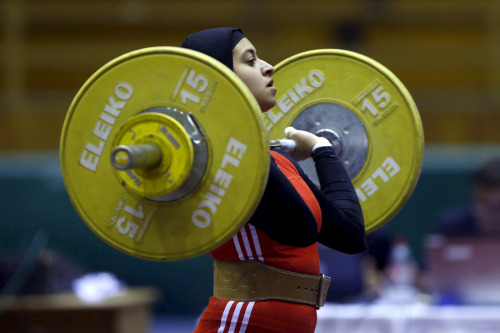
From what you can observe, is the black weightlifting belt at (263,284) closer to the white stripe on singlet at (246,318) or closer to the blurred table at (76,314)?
the white stripe on singlet at (246,318)

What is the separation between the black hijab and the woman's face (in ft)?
0.05

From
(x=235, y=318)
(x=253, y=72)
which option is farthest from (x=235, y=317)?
(x=253, y=72)

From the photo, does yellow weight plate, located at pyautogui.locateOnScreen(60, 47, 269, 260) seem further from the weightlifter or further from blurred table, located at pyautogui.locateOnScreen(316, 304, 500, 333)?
blurred table, located at pyautogui.locateOnScreen(316, 304, 500, 333)

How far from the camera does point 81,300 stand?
3.90 meters

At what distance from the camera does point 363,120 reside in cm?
180

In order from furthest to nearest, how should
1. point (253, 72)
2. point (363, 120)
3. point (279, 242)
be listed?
point (363, 120) < point (253, 72) < point (279, 242)

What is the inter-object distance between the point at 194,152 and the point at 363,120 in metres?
0.57

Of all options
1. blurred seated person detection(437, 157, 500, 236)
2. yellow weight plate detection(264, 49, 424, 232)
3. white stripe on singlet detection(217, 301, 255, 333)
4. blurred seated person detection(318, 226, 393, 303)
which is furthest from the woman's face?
blurred seated person detection(318, 226, 393, 303)

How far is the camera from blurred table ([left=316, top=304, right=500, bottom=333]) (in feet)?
10.0

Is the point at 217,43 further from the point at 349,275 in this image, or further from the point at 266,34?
the point at 266,34

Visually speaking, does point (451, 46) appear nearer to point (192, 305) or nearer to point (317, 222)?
point (192, 305)

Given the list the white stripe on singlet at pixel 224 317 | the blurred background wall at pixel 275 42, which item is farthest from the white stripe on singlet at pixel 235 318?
the blurred background wall at pixel 275 42

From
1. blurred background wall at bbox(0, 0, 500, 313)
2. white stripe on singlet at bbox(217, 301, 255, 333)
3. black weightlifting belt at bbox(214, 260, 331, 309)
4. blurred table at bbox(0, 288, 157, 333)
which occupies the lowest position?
blurred table at bbox(0, 288, 157, 333)

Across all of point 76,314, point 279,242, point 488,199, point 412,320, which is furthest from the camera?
point 76,314
